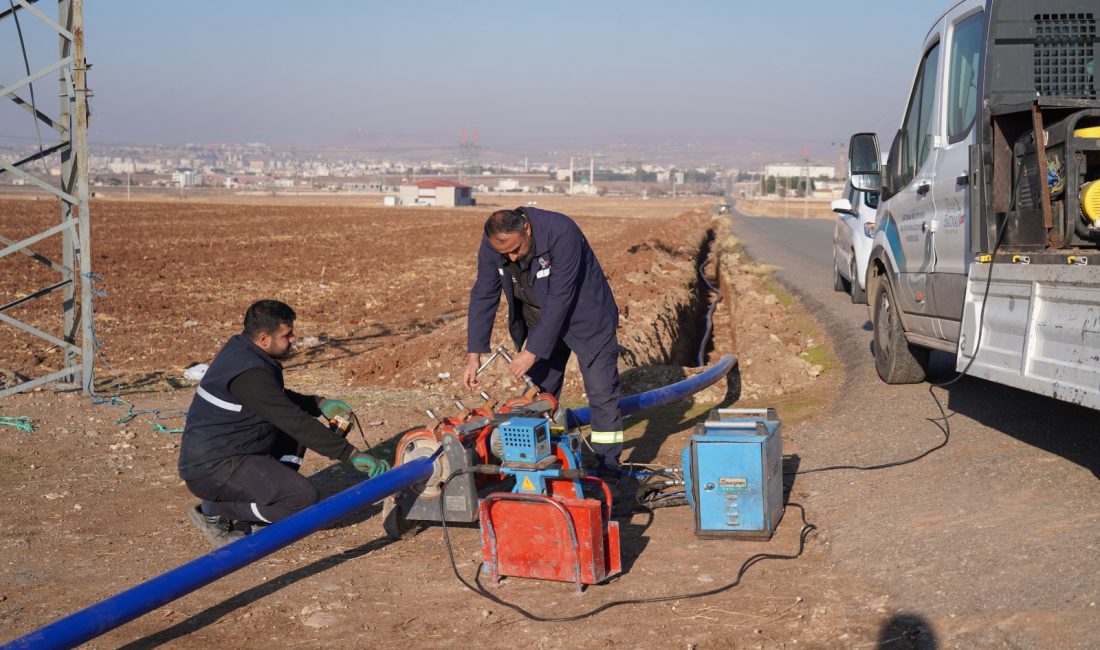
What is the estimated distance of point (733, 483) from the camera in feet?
19.6

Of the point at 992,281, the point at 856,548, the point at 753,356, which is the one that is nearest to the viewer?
the point at 856,548

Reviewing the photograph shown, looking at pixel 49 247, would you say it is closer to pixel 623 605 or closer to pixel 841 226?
pixel 841 226

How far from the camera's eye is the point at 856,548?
576 cm

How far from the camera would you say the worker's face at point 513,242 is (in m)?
6.30

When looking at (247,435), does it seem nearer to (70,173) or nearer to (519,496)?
(519,496)

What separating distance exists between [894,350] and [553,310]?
410cm

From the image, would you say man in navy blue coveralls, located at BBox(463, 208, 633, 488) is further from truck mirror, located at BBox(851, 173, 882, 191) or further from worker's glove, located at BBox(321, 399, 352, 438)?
truck mirror, located at BBox(851, 173, 882, 191)

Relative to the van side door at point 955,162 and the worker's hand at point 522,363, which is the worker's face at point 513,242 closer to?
the worker's hand at point 522,363

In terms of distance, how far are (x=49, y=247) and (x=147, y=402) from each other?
26.9 meters

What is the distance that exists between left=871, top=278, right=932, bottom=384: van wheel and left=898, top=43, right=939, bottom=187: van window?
104 centimetres

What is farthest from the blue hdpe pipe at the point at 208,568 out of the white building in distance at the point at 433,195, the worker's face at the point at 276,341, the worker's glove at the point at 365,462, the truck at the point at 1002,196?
the white building in distance at the point at 433,195

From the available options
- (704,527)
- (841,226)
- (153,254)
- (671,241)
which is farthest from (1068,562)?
(153,254)

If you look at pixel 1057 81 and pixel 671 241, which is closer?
pixel 1057 81

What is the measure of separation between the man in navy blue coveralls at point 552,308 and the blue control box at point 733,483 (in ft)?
3.12
